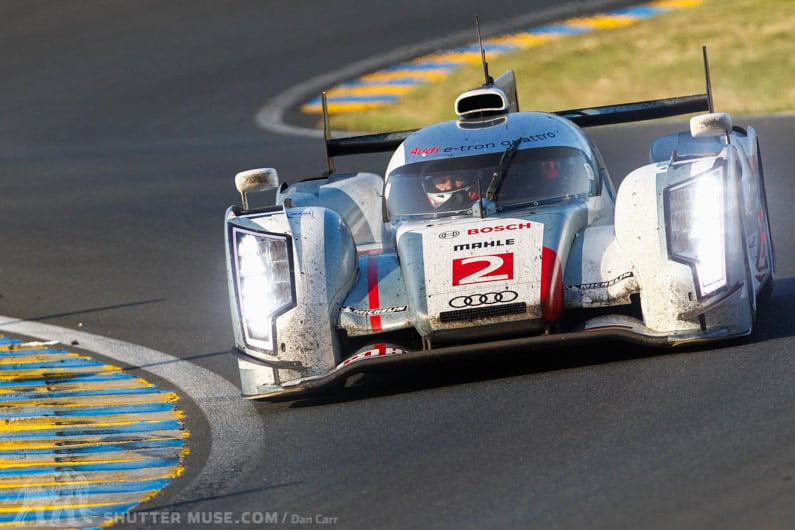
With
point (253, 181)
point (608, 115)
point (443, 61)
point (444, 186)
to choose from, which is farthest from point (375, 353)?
point (443, 61)

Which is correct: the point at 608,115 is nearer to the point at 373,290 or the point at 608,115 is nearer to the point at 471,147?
the point at 471,147

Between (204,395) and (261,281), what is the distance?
35.4 inches

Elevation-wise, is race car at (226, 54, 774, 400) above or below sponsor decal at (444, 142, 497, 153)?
below

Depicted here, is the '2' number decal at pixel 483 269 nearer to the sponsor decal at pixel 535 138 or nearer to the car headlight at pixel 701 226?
the car headlight at pixel 701 226

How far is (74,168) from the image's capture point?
16.5 m

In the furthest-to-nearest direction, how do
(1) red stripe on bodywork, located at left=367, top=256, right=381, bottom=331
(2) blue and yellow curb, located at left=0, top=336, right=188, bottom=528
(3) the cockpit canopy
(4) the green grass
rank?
1. (4) the green grass
2. (3) the cockpit canopy
3. (1) red stripe on bodywork, located at left=367, top=256, right=381, bottom=331
4. (2) blue and yellow curb, located at left=0, top=336, right=188, bottom=528

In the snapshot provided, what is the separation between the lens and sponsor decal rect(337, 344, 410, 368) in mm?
6797

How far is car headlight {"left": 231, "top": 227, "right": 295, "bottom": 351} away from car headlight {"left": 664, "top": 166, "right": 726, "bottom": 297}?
1992 millimetres

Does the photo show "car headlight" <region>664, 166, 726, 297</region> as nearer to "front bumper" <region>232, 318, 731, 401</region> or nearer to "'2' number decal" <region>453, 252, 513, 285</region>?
"front bumper" <region>232, 318, 731, 401</region>

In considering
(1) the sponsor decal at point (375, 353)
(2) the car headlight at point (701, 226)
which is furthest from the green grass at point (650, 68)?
(1) the sponsor decal at point (375, 353)

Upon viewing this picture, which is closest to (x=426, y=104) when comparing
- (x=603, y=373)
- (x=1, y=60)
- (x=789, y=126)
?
(x=789, y=126)

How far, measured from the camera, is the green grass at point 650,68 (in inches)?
710

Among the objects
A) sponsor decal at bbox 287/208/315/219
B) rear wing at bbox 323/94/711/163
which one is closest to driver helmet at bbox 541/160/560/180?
rear wing at bbox 323/94/711/163

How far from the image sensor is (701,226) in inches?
269
